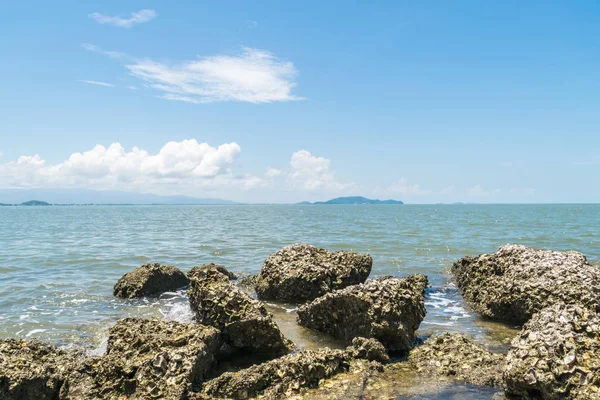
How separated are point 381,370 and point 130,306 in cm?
A: 1019

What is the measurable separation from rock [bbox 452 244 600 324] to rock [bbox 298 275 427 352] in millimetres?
3477

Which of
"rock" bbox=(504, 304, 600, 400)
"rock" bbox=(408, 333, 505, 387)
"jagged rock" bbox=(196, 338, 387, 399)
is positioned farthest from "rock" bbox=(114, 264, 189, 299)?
"rock" bbox=(504, 304, 600, 400)

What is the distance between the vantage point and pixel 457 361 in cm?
879

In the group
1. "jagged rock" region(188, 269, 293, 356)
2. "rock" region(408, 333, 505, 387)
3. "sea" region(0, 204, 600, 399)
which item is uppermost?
"jagged rock" region(188, 269, 293, 356)

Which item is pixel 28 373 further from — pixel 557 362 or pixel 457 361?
pixel 557 362

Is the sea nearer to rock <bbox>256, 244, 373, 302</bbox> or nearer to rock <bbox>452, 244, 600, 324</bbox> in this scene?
rock <bbox>452, 244, 600, 324</bbox>

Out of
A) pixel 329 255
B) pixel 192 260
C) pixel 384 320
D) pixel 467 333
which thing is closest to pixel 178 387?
pixel 384 320

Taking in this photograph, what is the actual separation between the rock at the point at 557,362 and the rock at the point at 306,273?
8115 millimetres

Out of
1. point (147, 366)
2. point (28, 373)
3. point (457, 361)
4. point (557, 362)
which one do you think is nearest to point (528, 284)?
point (457, 361)

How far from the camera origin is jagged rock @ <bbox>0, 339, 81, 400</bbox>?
712 centimetres

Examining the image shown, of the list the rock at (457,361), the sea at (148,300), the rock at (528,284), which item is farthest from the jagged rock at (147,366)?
the rock at (528,284)

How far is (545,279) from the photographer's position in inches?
503

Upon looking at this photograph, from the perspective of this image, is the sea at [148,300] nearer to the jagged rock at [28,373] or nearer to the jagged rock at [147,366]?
the jagged rock at [28,373]

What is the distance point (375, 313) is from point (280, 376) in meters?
3.18
